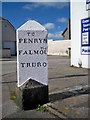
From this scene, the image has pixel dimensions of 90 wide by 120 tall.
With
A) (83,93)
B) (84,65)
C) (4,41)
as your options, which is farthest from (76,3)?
(4,41)

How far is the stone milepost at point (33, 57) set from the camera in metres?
Answer: 6.58

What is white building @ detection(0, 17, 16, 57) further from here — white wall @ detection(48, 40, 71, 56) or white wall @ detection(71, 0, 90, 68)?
white wall @ detection(71, 0, 90, 68)

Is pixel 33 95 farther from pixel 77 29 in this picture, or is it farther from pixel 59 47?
pixel 59 47

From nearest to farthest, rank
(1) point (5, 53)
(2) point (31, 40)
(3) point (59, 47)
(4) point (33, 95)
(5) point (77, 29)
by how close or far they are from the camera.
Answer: (4) point (33, 95), (2) point (31, 40), (5) point (77, 29), (1) point (5, 53), (3) point (59, 47)

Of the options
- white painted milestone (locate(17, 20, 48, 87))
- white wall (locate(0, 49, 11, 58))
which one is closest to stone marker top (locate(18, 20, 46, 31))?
white painted milestone (locate(17, 20, 48, 87))

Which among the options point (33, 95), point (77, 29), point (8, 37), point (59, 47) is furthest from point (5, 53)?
point (33, 95)

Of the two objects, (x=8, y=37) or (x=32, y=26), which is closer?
(x=32, y=26)

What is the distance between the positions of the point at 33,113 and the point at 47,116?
42 centimetres

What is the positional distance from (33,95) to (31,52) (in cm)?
104

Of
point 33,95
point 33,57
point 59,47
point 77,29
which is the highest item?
point 59,47

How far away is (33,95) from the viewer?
21.2ft

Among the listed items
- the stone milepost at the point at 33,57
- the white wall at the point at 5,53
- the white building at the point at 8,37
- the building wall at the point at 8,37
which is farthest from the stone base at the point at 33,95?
the building wall at the point at 8,37

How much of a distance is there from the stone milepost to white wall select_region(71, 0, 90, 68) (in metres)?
9.01

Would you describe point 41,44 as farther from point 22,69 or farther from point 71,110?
point 71,110
